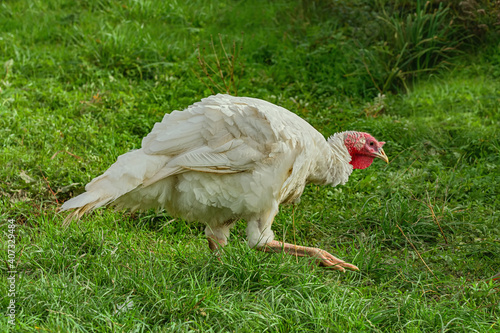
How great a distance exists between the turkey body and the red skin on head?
0.54 meters

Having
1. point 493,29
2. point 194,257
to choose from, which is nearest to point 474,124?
point 493,29

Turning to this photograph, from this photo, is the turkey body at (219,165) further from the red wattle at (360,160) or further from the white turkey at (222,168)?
the red wattle at (360,160)

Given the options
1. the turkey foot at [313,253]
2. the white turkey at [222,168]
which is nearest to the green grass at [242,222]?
the turkey foot at [313,253]

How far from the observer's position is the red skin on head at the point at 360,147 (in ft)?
14.3

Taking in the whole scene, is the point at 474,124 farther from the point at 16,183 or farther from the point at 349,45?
the point at 16,183

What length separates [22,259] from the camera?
3.73 metres

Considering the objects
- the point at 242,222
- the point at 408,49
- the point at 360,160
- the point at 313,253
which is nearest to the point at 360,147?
the point at 360,160

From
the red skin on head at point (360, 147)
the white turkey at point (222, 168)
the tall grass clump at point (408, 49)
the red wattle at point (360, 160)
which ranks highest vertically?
the white turkey at point (222, 168)

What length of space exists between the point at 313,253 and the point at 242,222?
41.9 inches

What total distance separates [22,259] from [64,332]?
39.2 inches

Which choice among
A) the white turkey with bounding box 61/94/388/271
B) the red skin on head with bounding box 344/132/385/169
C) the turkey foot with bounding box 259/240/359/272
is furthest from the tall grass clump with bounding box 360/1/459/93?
the turkey foot with bounding box 259/240/359/272

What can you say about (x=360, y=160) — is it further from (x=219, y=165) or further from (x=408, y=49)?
(x=408, y=49)

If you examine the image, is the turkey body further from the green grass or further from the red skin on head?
the red skin on head

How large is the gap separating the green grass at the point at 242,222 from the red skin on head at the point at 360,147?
472 mm
